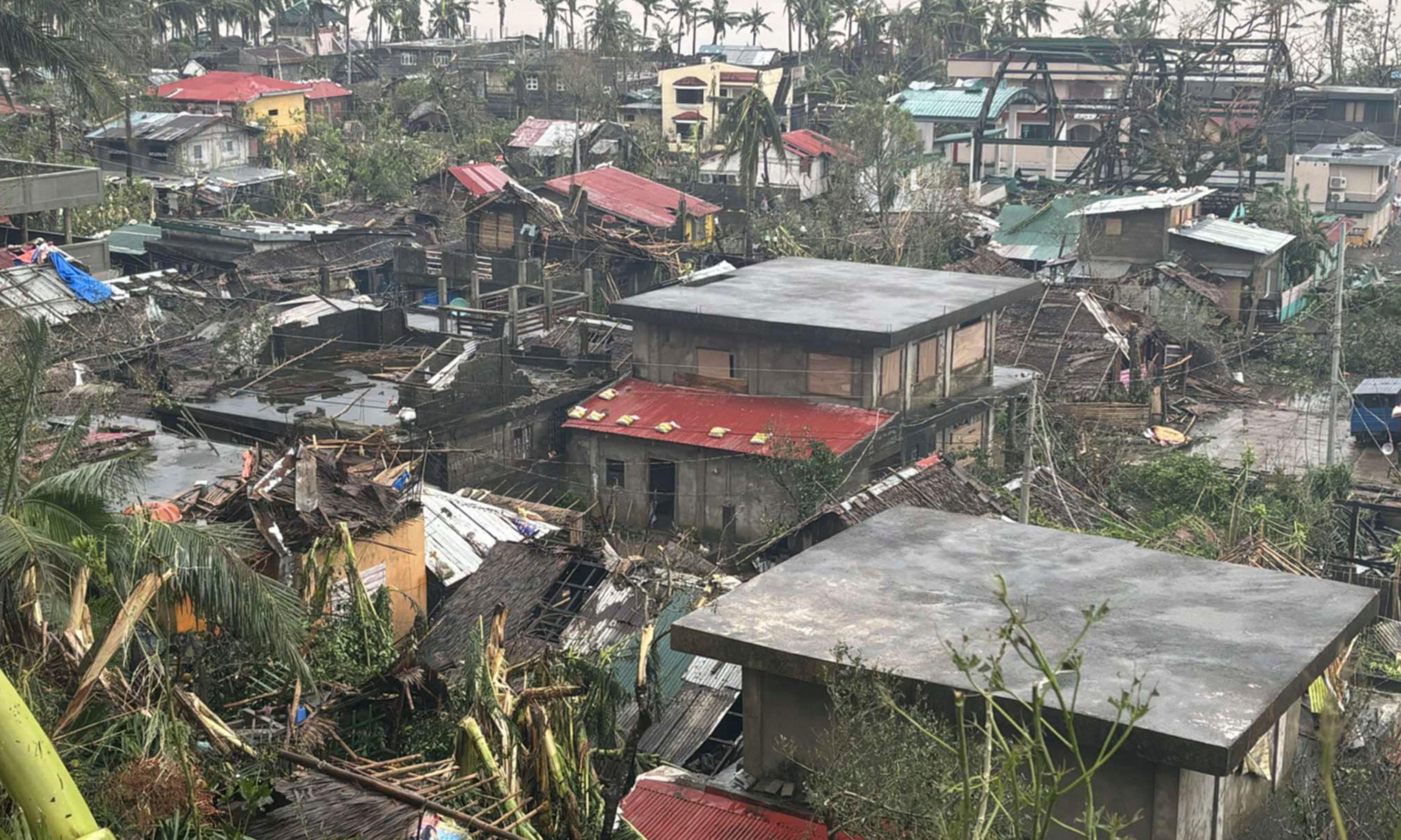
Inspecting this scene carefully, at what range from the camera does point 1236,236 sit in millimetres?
44812

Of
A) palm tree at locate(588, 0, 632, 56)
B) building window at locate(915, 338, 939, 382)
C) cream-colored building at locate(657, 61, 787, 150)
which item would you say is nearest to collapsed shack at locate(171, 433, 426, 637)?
building window at locate(915, 338, 939, 382)

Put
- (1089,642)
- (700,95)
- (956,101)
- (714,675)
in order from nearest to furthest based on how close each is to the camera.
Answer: (1089,642) < (714,675) < (956,101) < (700,95)

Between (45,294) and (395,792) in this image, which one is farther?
(45,294)

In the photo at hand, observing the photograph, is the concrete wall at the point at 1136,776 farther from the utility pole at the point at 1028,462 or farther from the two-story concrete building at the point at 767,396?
the two-story concrete building at the point at 767,396

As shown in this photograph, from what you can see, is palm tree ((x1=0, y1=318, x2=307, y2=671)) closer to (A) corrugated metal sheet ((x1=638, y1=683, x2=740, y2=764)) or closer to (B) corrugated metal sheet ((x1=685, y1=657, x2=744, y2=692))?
(A) corrugated metal sheet ((x1=638, y1=683, x2=740, y2=764))

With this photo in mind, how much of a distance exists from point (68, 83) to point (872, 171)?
132 ft

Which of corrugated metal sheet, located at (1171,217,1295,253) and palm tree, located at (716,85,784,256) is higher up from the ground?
palm tree, located at (716,85,784,256)

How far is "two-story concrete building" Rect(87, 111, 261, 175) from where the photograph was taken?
193 ft

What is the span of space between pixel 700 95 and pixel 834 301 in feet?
136

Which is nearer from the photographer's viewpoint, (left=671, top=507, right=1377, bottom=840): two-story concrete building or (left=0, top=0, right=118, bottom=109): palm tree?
(left=671, top=507, right=1377, bottom=840): two-story concrete building

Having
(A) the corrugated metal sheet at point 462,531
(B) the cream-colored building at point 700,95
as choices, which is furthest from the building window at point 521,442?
(B) the cream-colored building at point 700,95

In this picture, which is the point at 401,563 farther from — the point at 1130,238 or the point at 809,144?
the point at 809,144

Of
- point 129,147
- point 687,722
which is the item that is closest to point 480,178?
point 129,147

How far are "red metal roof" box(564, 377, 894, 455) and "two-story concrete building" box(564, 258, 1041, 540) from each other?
0.11 ft
